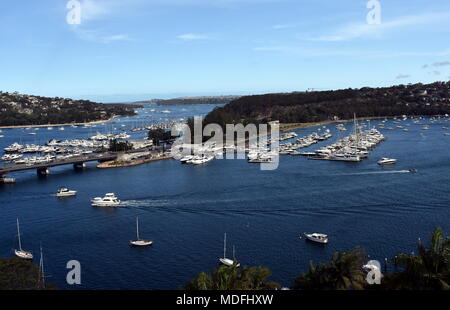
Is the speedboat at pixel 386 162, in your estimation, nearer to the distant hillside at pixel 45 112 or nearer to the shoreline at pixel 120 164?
the shoreline at pixel 120 164

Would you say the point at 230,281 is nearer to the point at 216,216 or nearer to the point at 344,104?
the point at 216,216

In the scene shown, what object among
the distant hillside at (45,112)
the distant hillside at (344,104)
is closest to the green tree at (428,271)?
the distant hillside at (344,104)

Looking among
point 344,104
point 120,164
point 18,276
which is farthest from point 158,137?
point 344,104

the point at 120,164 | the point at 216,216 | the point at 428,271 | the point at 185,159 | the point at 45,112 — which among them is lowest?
the point at 216,216

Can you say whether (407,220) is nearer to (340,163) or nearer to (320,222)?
(320,222)

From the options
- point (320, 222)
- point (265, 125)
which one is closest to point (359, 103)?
point (265, 125)

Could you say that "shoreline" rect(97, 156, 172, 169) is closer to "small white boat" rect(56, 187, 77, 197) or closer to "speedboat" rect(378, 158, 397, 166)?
"small white boat" rect(56, 187, 77, 197)
